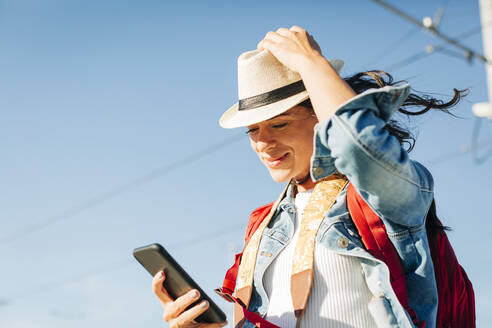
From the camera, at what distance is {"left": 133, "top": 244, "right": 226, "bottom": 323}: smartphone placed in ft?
6.46

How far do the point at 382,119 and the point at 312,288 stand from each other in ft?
2.41

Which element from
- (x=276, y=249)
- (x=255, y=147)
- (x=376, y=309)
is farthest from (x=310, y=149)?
(x=376, y=309)

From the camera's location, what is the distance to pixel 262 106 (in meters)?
2.34

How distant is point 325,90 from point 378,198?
0.35 metres

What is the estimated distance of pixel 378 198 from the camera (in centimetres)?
162

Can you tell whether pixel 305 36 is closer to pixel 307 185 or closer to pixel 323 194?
pixel 323 194

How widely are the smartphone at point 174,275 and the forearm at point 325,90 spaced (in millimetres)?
765

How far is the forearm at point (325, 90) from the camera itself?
63.3 inches

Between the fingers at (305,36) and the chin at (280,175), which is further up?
the fingers at (305,36)

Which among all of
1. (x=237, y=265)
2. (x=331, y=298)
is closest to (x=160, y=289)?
(x=237, y=265)

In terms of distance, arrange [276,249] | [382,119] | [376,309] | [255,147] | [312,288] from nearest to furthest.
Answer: [382,119] → [376,309] → [312,288] → [276,249] → [255,147]

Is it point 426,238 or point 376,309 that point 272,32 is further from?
point 376,309

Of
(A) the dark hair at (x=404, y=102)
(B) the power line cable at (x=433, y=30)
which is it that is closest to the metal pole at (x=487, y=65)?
(B) the power line cable at (x=433, y=30)

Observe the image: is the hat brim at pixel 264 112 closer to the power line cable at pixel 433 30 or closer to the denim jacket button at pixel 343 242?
the denim jacket button at pixel 343 242
